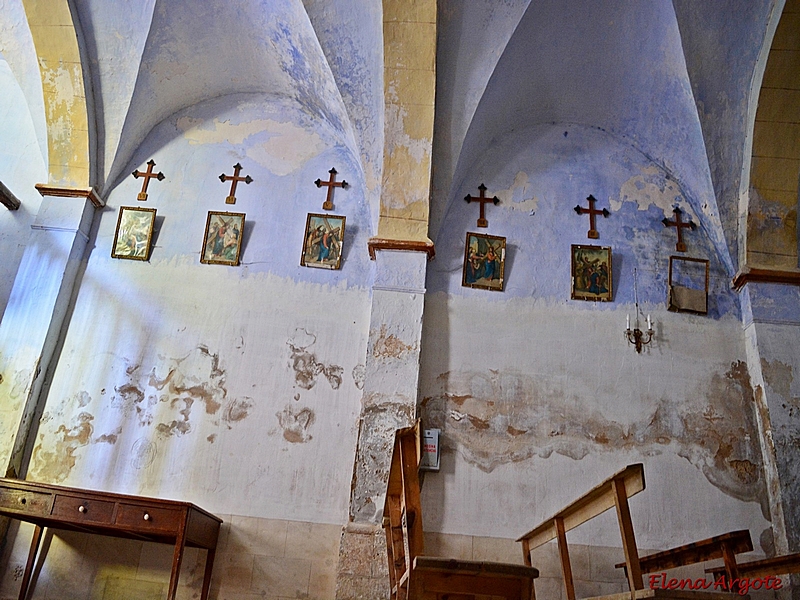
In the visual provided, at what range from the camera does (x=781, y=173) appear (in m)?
6.57

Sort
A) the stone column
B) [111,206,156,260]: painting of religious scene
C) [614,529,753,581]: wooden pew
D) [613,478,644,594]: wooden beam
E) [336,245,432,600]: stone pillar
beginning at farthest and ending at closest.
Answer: [111,206,156,260]: painting of religious scene → the stone column → [336,245,432,600]: stone pillar → [614,529,753,581]: wooden pew → [613,478,644,594]: wooden beam

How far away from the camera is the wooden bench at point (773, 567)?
402 centimetres

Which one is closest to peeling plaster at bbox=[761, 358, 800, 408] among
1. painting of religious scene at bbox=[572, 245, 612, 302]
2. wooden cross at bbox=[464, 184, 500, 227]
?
painting of religious scene at bbox=[572, 245, 612, 302]

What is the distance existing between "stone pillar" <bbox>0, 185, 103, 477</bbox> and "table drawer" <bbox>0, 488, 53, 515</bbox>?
81 cm

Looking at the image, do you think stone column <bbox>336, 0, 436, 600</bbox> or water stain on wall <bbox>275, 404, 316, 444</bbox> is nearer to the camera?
stone column <bbox>336, 0, 436, 600</bbox>

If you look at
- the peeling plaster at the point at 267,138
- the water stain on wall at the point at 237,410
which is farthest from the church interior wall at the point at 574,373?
the peeling plaster at the point at 267,138

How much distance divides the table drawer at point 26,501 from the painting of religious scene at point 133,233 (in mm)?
2444

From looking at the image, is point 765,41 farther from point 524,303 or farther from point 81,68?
point 81,68

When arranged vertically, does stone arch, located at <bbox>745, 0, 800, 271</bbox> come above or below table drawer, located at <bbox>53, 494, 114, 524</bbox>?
above

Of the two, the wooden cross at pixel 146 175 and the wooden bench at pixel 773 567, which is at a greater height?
the wooden cross at pixel 146 175

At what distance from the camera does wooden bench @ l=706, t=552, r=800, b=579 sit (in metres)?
4.02

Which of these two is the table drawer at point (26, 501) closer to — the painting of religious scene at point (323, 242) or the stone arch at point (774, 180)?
the painting of religious scene at point (323, 242)

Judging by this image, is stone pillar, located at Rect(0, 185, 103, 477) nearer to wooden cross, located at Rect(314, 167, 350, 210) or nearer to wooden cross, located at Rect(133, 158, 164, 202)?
wooden cross, located at Rect(133, 158, 164, 202)

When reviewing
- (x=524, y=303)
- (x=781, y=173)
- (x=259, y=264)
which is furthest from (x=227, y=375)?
(x=781, y=173)
